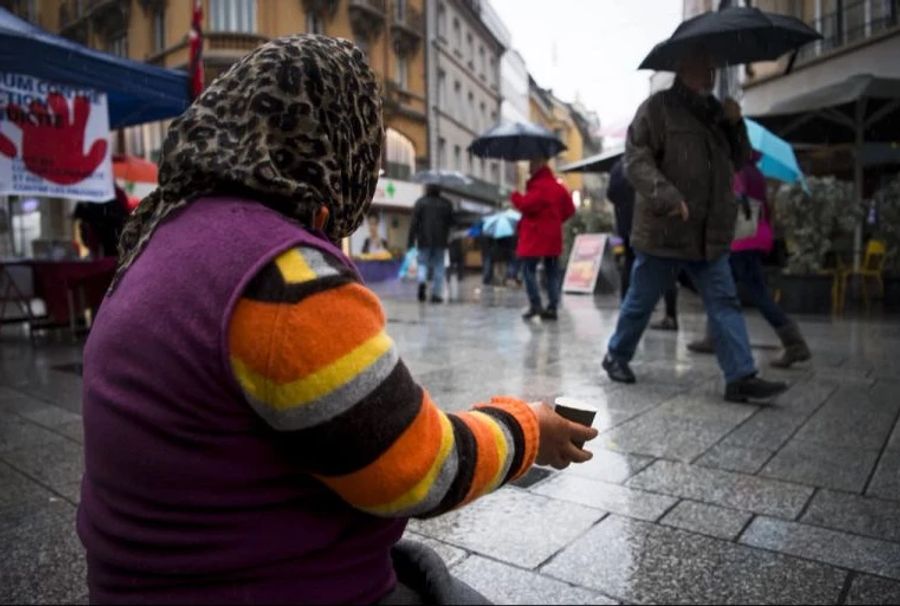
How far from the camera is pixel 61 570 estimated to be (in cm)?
197

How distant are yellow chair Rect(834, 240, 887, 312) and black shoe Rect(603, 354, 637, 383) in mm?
5877

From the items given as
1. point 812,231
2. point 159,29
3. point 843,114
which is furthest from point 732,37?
point 159,29

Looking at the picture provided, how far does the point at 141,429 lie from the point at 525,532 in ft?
4.95

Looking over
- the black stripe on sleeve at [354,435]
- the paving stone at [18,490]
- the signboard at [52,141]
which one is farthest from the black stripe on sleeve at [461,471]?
the signboard at [52,141]

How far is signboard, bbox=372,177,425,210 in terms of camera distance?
28353 mm

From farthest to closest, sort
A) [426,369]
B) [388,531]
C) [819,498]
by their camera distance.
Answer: [426,369] → [819,498] → [388,531]

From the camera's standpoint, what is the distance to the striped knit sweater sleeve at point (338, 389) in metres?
0.81

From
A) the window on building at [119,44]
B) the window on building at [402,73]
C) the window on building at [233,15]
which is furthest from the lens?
the window on building at [119,44]

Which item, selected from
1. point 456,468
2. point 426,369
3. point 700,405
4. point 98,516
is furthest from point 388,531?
point 426,369

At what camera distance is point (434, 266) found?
1130 cm

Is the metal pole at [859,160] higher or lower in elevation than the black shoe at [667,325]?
higher

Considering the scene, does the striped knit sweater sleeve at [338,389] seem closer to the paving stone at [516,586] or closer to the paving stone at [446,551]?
the paving stone at [516,586]

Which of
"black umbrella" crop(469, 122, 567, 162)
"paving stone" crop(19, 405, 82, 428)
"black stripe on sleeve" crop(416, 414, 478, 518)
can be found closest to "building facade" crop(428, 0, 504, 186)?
"black umbrella" crop(469, 122, 567, 162)

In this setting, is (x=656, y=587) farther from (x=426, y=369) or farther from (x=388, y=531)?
(x=426, y=369)
